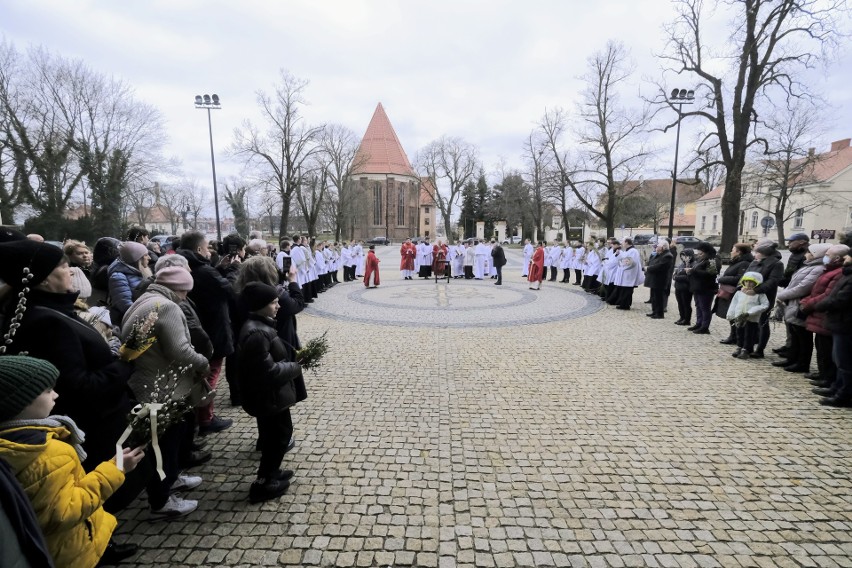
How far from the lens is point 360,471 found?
369 centimetres

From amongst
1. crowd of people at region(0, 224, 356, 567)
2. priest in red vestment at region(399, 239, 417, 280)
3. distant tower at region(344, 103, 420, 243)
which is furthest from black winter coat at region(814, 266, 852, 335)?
distant tower at region(344, 103, 420, 243)

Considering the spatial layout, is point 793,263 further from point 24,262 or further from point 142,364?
point 24,262

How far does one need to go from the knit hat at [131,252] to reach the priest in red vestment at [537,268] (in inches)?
511

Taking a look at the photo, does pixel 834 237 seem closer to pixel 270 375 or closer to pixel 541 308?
pixel 541 308

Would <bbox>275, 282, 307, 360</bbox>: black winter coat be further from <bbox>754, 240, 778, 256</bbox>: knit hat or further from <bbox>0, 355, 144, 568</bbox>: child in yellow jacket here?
<bbox>754, 240, 778, 256</bbox>: knit hat

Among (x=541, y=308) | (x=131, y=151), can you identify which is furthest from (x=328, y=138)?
(x=541, y=308)

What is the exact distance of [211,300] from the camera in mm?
4320

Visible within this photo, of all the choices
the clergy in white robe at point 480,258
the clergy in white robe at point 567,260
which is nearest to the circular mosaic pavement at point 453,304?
the clergy in white robe at point 567,260

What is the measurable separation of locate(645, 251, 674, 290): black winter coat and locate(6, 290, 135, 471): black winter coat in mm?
10806

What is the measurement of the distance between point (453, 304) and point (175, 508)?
982 cm

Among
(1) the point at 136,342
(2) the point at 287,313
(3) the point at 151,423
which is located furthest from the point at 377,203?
(3) the point at 151,423

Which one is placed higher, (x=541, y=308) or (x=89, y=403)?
(x=89, y=403)

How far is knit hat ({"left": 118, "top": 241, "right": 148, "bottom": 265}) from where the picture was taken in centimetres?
444

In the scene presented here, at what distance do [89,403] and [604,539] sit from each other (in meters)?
3.32
